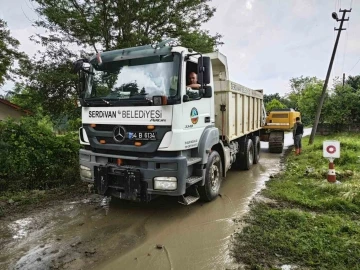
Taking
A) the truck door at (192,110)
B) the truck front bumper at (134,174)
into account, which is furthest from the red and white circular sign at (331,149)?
the truck front bumper at (134,174)

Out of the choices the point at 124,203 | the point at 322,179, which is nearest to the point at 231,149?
the point at 322,179

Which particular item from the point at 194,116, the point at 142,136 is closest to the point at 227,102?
the point at 194,116

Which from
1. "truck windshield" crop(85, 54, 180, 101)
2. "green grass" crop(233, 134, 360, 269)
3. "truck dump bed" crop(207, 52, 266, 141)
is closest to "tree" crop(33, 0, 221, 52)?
"truck dump bed" crop(207, 52, 266, 141)

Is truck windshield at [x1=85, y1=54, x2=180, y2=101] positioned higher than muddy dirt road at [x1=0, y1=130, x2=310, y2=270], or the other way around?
truck windshield at [x1=85, y1=54, x2=180, y2=101]

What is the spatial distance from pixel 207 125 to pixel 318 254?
2709mm

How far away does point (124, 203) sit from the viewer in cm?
525

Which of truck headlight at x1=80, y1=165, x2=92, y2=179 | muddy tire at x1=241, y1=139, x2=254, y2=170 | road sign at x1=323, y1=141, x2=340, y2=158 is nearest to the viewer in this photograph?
truck headlight at x1=80, y1=165, x2=92, y2=179

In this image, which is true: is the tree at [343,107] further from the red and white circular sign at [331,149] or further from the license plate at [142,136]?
the license plate at [142,136]

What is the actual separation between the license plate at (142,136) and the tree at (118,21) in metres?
5.87

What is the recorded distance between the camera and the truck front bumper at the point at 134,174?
4055 mm

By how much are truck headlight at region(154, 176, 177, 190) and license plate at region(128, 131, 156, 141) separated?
621mm

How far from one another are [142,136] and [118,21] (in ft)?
22.2

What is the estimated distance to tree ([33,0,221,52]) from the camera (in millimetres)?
8711

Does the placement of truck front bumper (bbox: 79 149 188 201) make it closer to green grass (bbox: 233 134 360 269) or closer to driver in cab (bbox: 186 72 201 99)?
driver in cab (bbox: 186 72 201 99)
